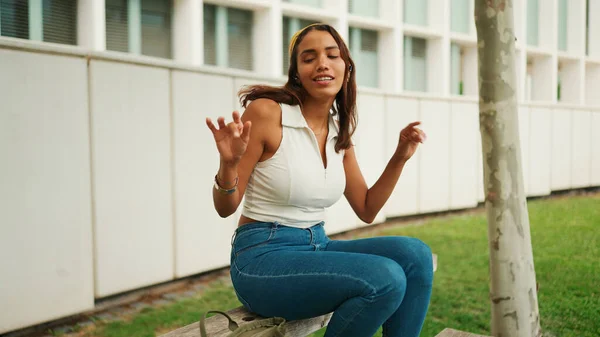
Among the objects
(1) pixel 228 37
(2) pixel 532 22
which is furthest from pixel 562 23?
(1) pixel 228 37

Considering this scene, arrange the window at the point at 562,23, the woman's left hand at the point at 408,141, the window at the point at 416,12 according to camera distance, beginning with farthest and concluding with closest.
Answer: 1. the window at the point at 562,23
2. the window at the point at 416,12
3. the woman's left hand at the point at 408,141

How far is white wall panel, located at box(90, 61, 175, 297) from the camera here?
4.29 metres

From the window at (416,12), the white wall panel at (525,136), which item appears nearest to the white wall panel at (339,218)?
the white wall panel at (525,136)

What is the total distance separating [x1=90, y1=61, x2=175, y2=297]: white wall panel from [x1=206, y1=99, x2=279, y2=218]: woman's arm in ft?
7.37

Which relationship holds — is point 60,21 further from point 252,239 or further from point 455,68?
point 455,68

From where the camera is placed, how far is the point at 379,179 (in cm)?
286

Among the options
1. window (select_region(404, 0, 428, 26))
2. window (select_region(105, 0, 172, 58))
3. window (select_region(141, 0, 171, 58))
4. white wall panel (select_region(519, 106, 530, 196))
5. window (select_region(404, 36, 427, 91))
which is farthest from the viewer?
window (select_region(404, 36, 427, 91))

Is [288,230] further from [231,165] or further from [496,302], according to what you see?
[496,302]

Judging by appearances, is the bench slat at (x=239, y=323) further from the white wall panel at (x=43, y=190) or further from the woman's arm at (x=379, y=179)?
the white wall panel at (x=43, y=190)

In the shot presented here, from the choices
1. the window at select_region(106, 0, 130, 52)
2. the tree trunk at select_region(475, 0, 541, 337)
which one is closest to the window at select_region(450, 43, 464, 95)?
the window at select_region(106, 0, 130, 52)

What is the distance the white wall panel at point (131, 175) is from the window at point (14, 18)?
226cm

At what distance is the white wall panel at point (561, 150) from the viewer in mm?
12091

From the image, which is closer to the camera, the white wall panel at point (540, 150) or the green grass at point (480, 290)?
the green grass at point (480, 290)

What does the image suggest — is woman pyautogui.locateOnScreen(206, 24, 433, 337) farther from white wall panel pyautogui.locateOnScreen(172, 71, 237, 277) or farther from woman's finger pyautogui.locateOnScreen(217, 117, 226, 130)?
white wall panel pyautogui.locateOnScreen(172, 71, 237, 277)
